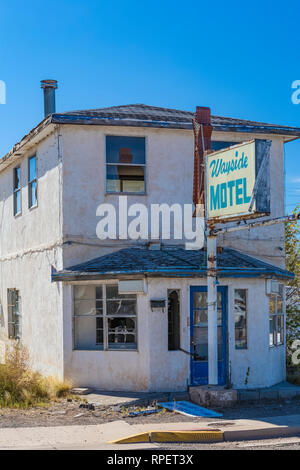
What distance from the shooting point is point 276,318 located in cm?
1653

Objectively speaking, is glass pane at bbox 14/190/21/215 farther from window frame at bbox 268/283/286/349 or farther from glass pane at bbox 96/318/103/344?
window frame at bbox 268/283/286/349

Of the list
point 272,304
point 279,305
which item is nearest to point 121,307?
point 272,304

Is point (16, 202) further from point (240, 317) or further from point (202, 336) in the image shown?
point (240, 317)

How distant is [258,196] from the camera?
40.0 feet

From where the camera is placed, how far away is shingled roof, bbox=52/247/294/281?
1445cm

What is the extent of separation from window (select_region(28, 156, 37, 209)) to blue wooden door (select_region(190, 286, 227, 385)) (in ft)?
18.4

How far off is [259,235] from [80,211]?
478 cm

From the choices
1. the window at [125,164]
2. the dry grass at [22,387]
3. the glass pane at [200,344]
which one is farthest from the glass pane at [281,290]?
the dry grass at [22,387]

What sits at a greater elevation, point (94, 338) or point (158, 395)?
point (94, 338)

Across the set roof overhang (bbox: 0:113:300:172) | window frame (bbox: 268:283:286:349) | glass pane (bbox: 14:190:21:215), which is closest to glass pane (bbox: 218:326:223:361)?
window frame (bbox: 268:283:286:349)

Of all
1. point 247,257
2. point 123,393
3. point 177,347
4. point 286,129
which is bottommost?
point 123,393

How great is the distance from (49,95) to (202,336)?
859 cm
